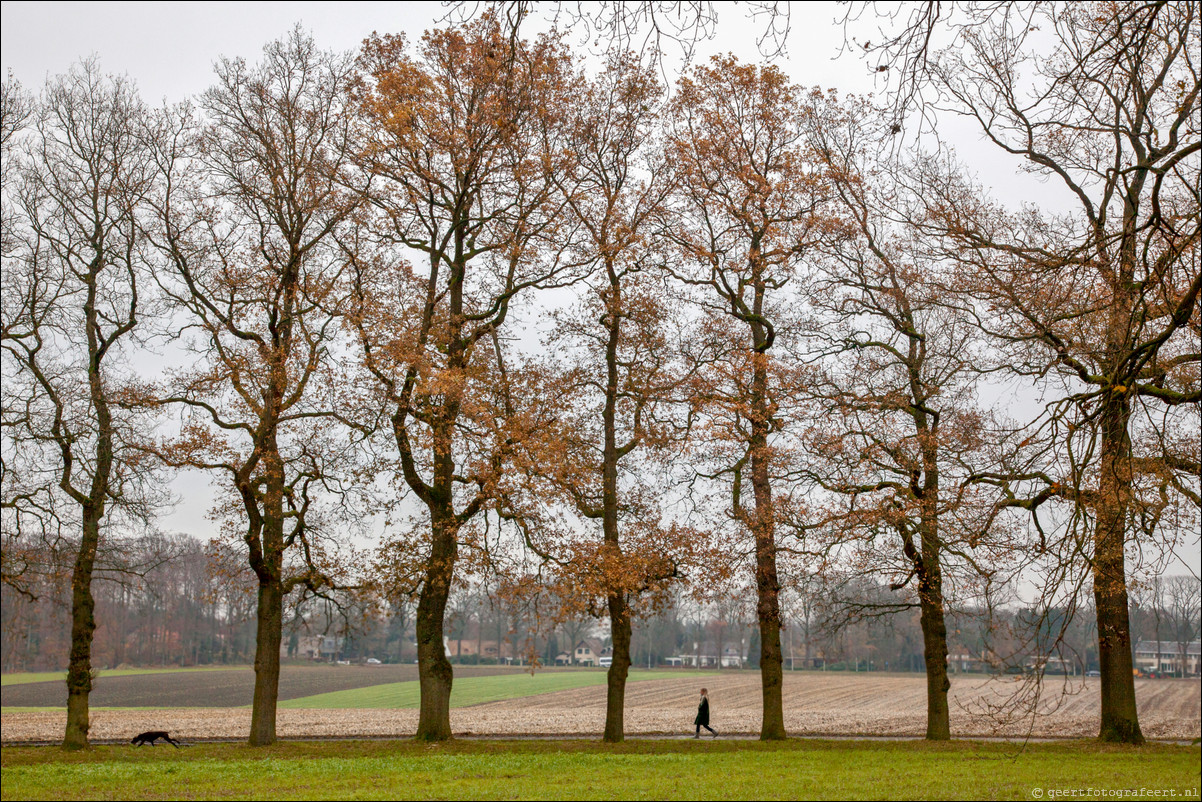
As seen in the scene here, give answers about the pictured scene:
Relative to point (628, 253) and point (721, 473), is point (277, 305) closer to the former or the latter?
point (628, 253)

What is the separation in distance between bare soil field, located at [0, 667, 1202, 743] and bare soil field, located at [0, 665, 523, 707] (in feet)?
27.7

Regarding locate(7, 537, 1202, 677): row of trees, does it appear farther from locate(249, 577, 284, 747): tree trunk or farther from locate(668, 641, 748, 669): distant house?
locate(249, 577, 284, 747): tree trunk

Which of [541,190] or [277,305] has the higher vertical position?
[541,190]

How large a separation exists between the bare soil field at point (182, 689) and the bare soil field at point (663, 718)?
8.45 m

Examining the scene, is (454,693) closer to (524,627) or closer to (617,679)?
(617,679)

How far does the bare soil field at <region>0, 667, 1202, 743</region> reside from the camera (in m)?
30.5

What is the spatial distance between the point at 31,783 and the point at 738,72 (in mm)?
19857

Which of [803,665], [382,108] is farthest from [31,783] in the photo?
[803,665]

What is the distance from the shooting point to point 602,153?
73.3 ft

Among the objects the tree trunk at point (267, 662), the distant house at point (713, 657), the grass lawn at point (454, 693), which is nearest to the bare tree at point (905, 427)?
the tree trunk at point (267, 662)

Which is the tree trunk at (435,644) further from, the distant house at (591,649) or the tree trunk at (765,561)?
the distant house at (591,649)

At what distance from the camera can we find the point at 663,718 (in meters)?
37.0

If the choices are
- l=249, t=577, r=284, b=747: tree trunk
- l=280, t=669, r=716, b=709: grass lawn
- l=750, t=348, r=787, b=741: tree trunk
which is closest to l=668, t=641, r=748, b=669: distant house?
l=280, t=669, r=716, b=709: grass lawn

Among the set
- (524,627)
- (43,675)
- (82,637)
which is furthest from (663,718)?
(43,675)
